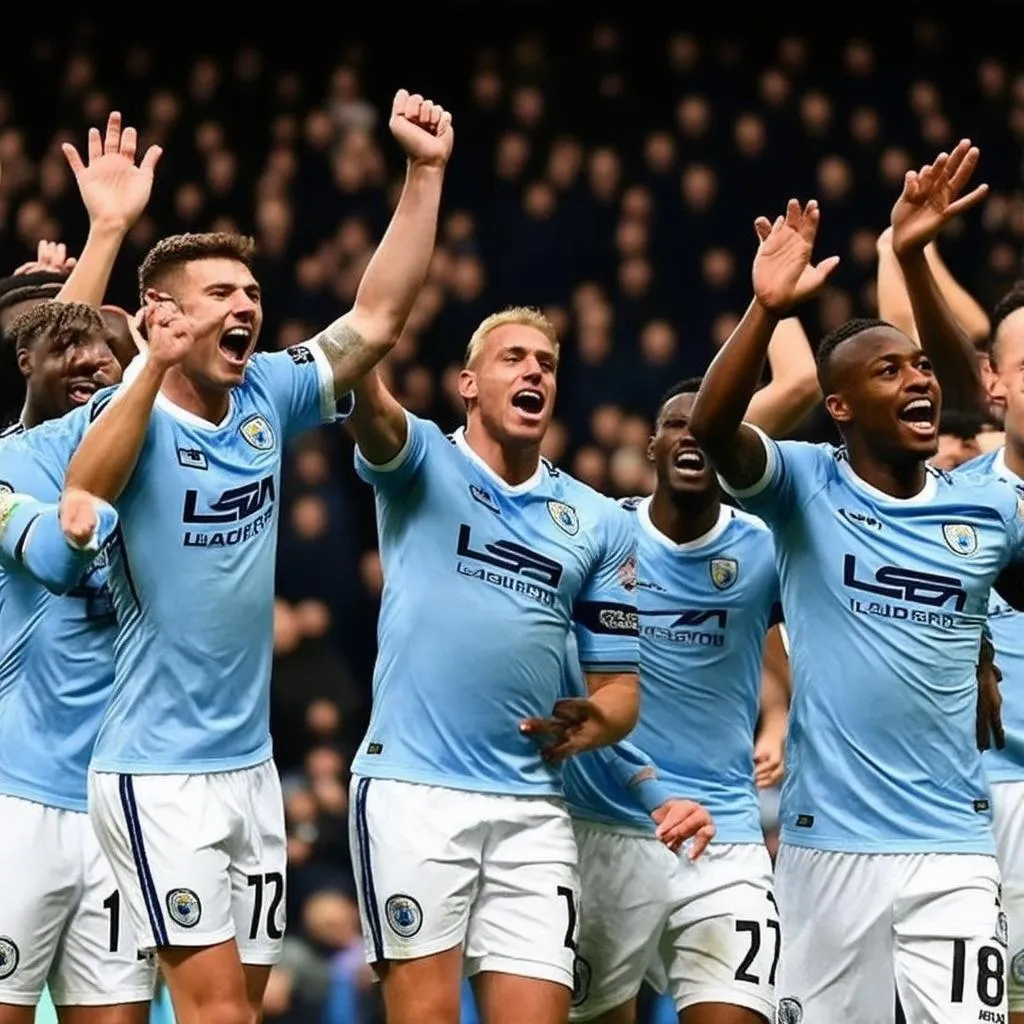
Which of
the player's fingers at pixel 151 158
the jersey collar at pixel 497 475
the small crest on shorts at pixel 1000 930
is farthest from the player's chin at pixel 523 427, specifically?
the small crest on shorts at pixel 1000 930

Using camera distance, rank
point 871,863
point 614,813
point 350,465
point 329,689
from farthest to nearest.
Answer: point 350,465 < point 329,689 < point 614,813 < point 871,863

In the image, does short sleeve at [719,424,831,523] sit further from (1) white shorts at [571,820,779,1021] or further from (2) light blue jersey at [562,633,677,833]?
(1) white shorts at [571,820,779,1021]

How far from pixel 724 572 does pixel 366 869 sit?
1578 mm

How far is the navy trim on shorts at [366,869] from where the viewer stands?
704cm

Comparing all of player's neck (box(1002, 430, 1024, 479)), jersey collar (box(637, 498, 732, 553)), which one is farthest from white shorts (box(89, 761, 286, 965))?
player's neck (box(1002, 430, 1024, 479))

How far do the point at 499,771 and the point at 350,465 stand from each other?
7.02m

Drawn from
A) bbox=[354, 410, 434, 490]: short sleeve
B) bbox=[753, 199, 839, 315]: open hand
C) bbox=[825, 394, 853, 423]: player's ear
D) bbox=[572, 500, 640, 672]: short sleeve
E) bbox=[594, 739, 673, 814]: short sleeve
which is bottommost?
bbox=[594, 739, 673, 814]: short sleeve

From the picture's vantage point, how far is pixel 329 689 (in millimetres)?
12242

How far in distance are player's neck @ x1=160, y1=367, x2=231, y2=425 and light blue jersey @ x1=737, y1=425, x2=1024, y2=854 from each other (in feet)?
5.12

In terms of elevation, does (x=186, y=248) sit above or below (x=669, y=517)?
above

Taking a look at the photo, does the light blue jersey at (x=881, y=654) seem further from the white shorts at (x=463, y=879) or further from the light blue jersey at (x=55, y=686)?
the light blue jersey at (x=55, y=686)

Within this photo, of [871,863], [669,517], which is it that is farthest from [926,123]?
[871,863]

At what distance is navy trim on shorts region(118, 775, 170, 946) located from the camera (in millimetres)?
6484

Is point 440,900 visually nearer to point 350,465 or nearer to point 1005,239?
point 350,465
